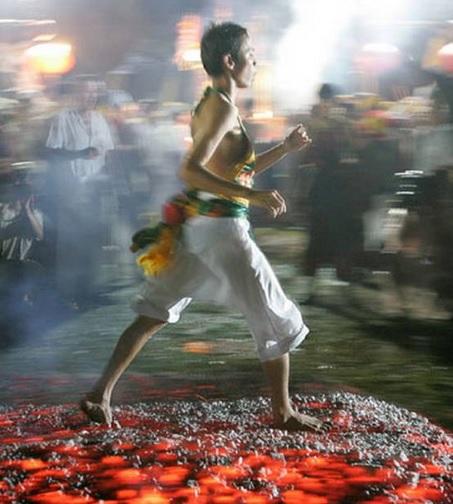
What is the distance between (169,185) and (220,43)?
1.95m

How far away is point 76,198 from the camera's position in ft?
20.3

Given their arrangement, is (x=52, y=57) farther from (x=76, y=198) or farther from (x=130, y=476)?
(x=130, y=476)

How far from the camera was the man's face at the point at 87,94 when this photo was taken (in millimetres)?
5906

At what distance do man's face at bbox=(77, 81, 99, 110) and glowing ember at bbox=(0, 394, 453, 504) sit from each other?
6.56ft

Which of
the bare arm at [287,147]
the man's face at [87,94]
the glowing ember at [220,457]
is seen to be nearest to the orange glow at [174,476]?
the glowing ember at [220,457]

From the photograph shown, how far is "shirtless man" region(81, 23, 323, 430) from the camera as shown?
3.92m

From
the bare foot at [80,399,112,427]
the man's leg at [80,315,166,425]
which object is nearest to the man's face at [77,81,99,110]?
the man's leg at [80,315,166,425]

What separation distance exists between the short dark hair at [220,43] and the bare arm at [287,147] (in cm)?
33

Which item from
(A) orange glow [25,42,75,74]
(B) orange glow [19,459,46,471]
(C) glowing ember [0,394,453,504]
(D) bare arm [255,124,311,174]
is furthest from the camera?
(A) orange glow [25,42,75,74]

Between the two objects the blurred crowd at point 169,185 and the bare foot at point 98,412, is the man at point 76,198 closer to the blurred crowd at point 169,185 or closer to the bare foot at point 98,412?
the blurred crowd at point 169,185

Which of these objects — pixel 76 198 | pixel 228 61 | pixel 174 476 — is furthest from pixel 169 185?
pixel 174 476

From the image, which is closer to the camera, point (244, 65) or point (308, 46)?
point (244, 65)

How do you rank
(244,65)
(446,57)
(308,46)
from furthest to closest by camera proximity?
Result: 1. (446,57)
2. (308,46)
3. (244,65)

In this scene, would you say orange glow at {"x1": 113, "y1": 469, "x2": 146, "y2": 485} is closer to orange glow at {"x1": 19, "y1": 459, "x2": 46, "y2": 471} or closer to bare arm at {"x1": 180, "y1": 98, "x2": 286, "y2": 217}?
orange glow at {"x1": 19, "y1": 459, "x2": 46, "y2": 471}
